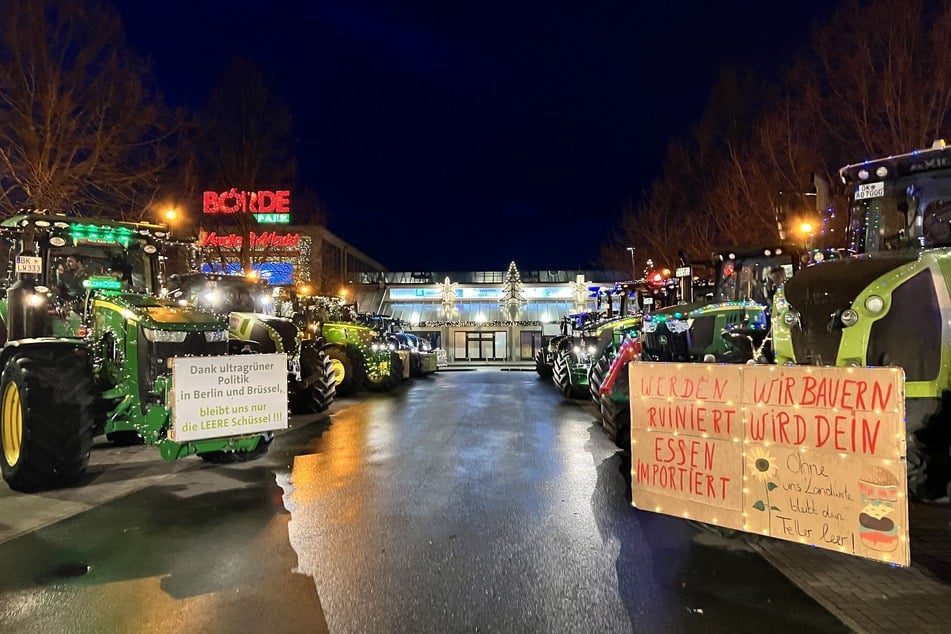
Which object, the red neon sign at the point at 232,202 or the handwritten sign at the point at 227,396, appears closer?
the handwritten sign at the point at 227,396

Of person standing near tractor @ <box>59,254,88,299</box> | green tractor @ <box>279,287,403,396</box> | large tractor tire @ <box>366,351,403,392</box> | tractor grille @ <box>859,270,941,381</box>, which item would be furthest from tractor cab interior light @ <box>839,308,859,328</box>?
large tractor tire @ <box>366,351,403,392</box>

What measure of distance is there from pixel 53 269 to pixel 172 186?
8.56 m

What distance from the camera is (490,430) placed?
11344mm

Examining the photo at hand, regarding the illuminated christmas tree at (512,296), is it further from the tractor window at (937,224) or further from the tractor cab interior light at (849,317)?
the tractor cab interior light at (849,317)

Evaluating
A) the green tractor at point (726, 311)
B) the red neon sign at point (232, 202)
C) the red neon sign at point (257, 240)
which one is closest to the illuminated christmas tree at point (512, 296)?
the red neon sign at point (257, 240)

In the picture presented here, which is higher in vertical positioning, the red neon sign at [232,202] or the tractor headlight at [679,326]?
the red neon sign at [232,202]

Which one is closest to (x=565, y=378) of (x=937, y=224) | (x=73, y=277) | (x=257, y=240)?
(x=937, y=224)

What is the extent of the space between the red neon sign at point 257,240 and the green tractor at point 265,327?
2.46 metres

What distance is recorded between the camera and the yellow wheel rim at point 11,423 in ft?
24.1

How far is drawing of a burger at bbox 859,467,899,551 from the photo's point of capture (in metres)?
3.82

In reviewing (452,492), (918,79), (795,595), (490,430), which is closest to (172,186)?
(490,430)

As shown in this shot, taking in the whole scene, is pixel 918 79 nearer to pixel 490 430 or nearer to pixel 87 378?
pixel 490 430

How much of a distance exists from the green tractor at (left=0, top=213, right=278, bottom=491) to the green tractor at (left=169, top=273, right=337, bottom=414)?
2835 mm

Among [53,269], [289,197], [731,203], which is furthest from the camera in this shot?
[289,197]
